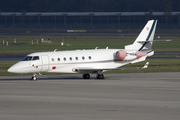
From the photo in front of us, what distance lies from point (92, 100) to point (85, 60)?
12028 millimetres

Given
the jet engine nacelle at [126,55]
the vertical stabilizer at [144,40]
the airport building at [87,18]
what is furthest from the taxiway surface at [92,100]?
the airport building at [87,18]

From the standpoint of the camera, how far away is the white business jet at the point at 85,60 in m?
33.6

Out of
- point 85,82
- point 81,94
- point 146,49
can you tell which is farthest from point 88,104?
point 146,49

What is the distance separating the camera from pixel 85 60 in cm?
3500

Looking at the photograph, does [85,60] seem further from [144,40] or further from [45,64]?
[144,40]

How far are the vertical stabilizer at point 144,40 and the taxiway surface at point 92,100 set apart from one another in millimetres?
3956

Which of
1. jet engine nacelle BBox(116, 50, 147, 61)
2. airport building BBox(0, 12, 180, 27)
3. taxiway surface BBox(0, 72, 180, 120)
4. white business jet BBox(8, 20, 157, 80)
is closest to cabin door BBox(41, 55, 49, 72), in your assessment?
white business jet BBox(8, 20, 157, 80)

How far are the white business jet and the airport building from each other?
13839 cm

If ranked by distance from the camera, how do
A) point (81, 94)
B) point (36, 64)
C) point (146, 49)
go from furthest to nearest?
point (146, 49) < point (36, 64) < point (81, 94)

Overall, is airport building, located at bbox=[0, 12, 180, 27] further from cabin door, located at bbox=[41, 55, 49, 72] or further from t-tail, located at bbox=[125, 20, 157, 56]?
cabin door, located at bbox=[41, 55, 49, 72]

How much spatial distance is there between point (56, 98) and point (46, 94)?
Result: 181 centimetres

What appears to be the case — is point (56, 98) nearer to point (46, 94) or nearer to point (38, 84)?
point (46, 94)

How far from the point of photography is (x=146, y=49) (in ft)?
120

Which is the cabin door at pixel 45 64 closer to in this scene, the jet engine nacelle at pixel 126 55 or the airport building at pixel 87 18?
the jet engine nacelle at pixel 126 55
